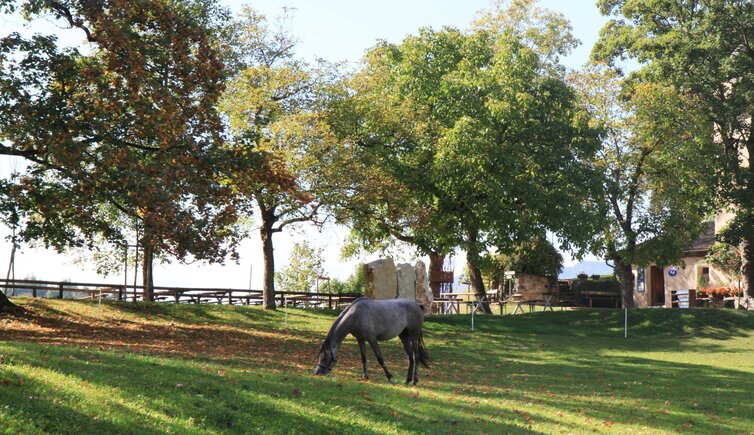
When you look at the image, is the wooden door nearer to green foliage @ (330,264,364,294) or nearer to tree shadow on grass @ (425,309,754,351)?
tree shadow on grass @ (425,309,754,351)

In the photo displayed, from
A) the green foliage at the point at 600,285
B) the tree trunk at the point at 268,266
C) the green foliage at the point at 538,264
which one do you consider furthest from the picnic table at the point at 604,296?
the tree trunk at the point at 268,266

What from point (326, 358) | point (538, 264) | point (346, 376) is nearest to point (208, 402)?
point (326, 358)

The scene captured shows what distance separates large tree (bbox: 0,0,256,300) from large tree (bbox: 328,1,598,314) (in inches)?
504

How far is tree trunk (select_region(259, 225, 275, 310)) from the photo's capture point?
37.9 m

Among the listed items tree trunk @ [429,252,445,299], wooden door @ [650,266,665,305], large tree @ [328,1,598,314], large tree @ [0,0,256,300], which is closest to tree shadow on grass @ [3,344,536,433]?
large tree @ [0,0,256,300]

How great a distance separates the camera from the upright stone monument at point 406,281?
124 feet

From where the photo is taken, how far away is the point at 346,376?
62.7 feet

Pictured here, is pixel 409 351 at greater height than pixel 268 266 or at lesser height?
lesser

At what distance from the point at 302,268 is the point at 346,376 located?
4595 cm

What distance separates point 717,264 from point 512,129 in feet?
56.2

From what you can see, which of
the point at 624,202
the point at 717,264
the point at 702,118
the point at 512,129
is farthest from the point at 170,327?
the point at 717,264

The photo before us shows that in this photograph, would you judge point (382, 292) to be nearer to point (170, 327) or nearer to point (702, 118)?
point (170, 327)

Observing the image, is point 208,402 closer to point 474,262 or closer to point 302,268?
point 474,262

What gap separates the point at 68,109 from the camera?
78.2 ft
